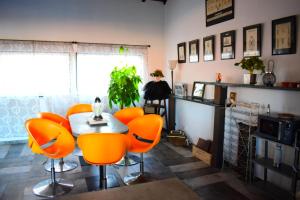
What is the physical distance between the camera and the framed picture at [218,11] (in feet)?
11.5

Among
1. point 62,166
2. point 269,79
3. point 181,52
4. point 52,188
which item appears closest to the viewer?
point 269,79

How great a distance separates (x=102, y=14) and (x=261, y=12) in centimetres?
322

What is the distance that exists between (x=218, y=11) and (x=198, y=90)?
1.34 metres

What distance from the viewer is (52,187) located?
9.48ft

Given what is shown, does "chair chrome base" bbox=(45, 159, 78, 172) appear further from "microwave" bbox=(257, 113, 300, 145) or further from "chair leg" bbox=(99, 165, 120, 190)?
"microwave" bbox=(257, 113, 300, 145)

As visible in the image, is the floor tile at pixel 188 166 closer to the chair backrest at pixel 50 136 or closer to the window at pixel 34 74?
the chair backrest at pixel 50 136

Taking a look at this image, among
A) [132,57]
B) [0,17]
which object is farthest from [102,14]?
[0,17]

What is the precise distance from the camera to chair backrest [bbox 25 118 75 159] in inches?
112

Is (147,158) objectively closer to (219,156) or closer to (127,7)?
(219,156)

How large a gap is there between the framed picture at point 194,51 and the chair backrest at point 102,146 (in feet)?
8.24

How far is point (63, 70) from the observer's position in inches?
191

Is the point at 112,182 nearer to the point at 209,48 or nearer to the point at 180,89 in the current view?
the point at 180,89

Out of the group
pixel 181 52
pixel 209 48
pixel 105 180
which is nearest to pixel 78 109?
pixel 105 180

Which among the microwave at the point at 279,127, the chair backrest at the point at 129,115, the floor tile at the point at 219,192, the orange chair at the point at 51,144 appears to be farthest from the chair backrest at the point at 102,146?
the microwave at the point at 279,127
